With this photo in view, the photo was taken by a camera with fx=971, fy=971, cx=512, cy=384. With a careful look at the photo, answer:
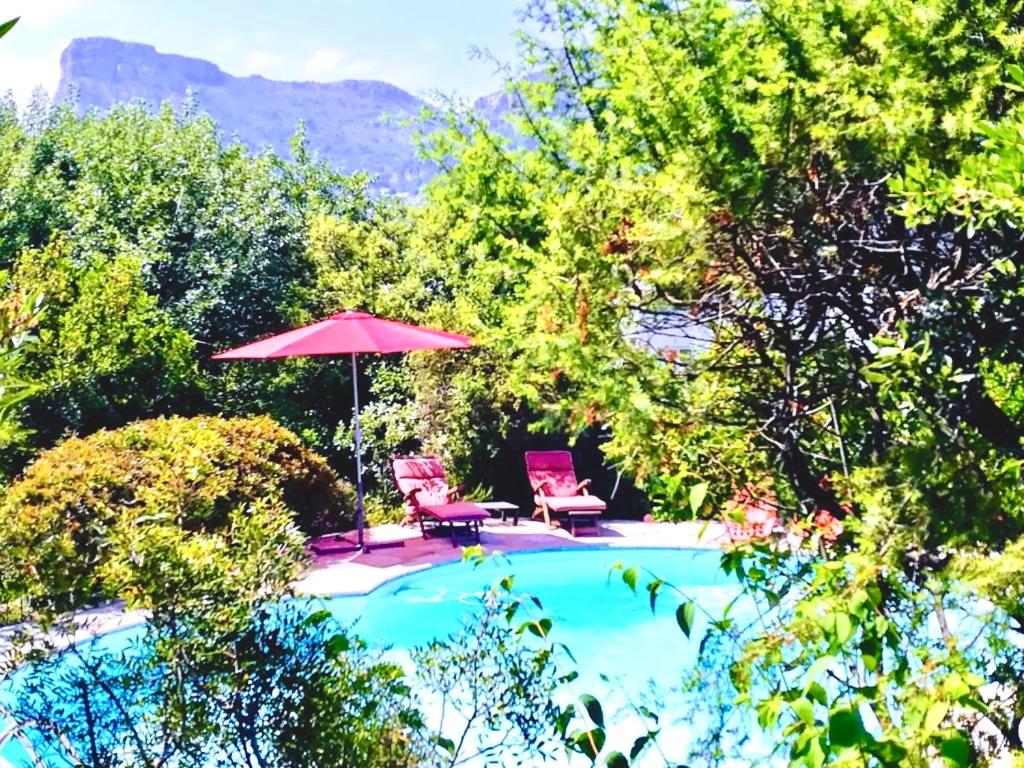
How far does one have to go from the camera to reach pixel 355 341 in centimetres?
1121

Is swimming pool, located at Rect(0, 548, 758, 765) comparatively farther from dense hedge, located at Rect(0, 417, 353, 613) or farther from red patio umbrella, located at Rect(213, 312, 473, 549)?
red patio umbrella, located at Rect(213, 312, 473, 549)

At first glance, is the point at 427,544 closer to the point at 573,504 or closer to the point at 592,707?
the point at 573,504

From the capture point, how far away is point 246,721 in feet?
9.46

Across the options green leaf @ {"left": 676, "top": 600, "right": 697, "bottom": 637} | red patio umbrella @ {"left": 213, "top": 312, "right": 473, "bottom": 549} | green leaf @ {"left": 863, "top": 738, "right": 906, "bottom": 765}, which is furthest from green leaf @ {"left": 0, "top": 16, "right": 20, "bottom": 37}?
red patio umbrella @ {"left": 213, "top": 312, "right": 473, "bottom": 549}

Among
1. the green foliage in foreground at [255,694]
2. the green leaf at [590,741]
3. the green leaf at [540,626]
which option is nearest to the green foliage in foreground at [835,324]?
the green leaf at [590,741]

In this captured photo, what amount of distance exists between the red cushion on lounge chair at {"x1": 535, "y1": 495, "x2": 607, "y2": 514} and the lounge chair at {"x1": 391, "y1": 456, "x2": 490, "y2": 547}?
869 millimetres

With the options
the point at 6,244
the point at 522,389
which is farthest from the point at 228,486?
the point at 6,244

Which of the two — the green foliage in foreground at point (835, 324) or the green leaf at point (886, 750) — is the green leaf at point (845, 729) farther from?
the green foliage in foreground at point (835, 324)

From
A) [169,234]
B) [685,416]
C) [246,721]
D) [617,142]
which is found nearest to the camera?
[246,721]

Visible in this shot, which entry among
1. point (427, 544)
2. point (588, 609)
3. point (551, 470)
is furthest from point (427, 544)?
point (551, 470)

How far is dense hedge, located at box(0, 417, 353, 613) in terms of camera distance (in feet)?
9.45

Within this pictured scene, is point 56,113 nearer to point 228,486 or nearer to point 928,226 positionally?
point 228,486

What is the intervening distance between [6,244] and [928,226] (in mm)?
16937

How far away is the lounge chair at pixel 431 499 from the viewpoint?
12.0 m
